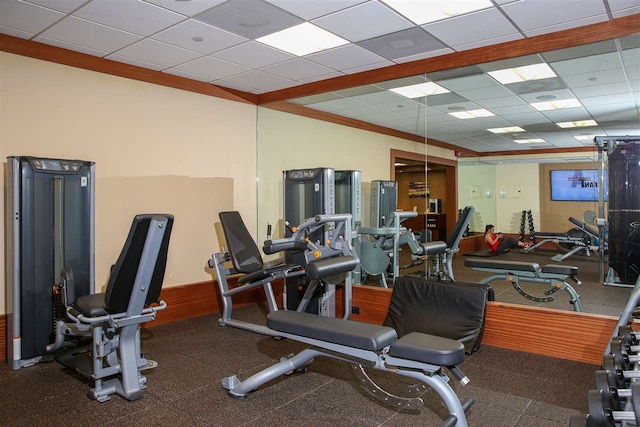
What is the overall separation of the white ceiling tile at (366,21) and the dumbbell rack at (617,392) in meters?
2.29

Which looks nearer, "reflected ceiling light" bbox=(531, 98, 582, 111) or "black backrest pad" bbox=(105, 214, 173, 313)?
"black backrest pad" bbox=(105, 214, 173, 313)

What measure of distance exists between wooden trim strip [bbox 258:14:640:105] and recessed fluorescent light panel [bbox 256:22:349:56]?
2.53 ft

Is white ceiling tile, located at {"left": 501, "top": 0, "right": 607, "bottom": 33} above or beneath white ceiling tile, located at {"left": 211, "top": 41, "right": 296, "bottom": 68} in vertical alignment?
beneath

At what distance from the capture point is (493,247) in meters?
4.41

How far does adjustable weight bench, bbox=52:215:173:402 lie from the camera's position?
249cm

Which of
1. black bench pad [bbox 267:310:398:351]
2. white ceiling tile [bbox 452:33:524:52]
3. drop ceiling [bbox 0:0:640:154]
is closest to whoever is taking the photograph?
black bench pad [bbox 267:310:398:351]

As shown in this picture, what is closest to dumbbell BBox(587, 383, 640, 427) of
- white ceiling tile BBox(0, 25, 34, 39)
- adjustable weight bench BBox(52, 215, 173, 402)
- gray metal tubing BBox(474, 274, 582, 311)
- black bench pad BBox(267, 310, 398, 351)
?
black bench pad BBox(267, 310, 398, 351)

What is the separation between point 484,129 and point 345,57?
2309 mm

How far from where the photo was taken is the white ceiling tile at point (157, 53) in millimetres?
3503

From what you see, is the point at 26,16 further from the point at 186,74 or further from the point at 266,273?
the point at 266,273

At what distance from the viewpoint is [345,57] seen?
150 inches

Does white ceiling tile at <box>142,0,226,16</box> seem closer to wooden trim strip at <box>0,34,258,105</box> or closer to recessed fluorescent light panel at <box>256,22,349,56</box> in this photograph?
recessed fluorescent light panel at <box>256,22,349,56</box>

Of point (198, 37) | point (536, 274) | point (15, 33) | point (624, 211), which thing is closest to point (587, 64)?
point (624, 211)

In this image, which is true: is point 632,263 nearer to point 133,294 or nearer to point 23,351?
point 133,294
